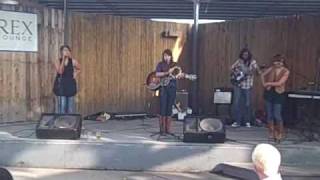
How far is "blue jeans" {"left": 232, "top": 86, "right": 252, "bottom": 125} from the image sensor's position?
10.6 meters

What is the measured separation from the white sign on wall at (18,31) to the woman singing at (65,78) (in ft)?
4.98

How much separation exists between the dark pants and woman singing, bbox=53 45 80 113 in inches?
68.0

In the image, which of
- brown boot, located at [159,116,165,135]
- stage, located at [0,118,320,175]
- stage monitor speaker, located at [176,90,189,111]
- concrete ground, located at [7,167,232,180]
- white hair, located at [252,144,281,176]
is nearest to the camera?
white hair, located at [252,144,281,176]

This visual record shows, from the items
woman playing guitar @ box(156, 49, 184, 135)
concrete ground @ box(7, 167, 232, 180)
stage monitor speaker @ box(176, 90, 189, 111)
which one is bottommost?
concrete ground @ box(7, 167, 232, 180)

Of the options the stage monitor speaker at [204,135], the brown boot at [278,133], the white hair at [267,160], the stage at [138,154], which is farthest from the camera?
the brown boot at [278,133]

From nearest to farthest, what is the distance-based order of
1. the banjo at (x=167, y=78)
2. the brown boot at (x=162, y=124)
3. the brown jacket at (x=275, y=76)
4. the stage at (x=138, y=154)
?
the stage at (x=138, y=154) → the brown jacket at (x=275, y=76) → the banjo at (x=167, y=78) → the brown boot at (x=162, y=124)

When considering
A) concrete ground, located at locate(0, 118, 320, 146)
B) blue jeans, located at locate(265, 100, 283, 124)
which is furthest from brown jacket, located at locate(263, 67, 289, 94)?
concrete ground, located at locate(0, 118, 320, 146)

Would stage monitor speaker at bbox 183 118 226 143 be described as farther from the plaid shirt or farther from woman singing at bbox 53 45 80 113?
woman singing at bbox 53 45 80 113

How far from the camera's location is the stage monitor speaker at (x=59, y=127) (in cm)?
850

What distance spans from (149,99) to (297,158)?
5561 millimetres

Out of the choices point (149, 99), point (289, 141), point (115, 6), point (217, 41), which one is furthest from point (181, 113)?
point (289, 141)

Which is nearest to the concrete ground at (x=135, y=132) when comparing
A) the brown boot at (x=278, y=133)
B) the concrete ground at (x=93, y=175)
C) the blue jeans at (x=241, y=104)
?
the brown boot at (x=278, y=133)

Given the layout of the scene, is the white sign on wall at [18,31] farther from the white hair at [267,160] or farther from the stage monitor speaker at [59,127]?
the white hair at [267,160]

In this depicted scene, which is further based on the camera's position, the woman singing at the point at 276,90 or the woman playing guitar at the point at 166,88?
Result: the woman playing guitar at the point at 166,88
